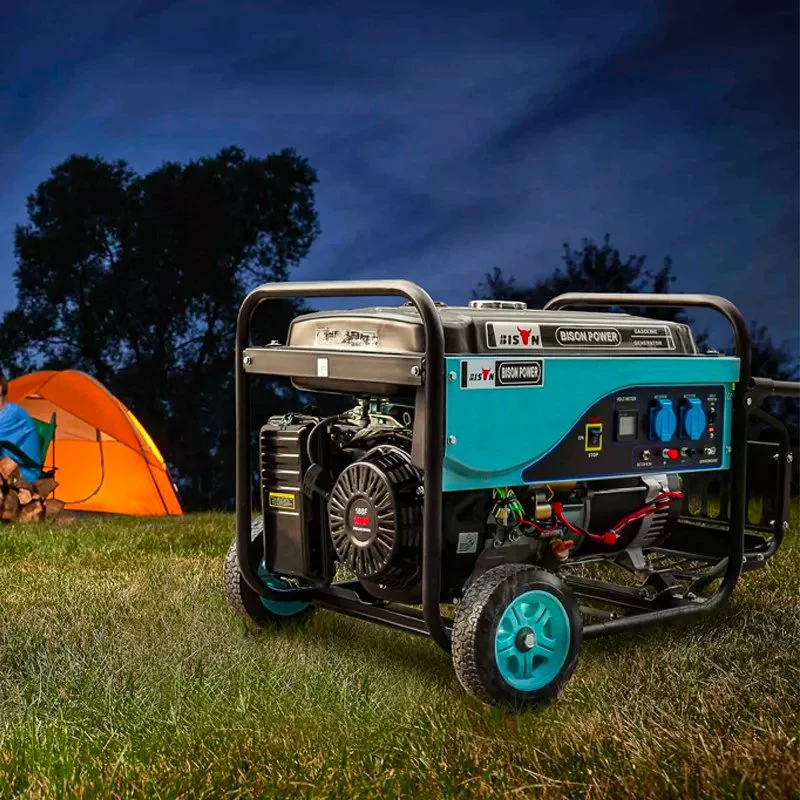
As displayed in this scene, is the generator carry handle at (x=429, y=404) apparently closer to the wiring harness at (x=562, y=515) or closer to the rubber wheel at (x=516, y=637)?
the rubber wheel at (x=516, y=637)

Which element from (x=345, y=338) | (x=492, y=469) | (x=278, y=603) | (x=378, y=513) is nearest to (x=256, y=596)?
(x=278, y=603)

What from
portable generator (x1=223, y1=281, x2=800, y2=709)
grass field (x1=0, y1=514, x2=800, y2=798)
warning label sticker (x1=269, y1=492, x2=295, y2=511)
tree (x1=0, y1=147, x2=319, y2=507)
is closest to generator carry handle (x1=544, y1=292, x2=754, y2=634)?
portable generator (x1=223, y1=281, x2=800, y2=709)

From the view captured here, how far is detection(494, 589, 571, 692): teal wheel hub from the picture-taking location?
142 inches

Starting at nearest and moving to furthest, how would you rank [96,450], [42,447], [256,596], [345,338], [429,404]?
[429,404], [345,338], [256,596], [42,447], [96,450]

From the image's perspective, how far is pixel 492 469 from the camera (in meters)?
3.61

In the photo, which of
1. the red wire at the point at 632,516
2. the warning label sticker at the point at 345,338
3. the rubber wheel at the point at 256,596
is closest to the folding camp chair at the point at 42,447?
the rubber wheel at the point at 256,596

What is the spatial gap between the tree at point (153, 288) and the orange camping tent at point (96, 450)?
537 centimetres

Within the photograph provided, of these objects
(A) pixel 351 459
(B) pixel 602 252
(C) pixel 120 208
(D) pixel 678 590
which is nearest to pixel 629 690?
(D) pixel 678 590

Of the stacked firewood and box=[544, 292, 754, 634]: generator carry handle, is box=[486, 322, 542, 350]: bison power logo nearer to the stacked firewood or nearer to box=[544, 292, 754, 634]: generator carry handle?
box=[544, 292, 754, 634]: generator carry handle

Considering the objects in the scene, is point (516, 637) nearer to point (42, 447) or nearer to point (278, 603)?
point (278, 603)

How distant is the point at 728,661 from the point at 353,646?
4.27ft

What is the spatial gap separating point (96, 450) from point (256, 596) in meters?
5.15

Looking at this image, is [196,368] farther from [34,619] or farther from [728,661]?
[728,661]

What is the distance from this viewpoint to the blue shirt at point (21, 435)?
8.48 m
